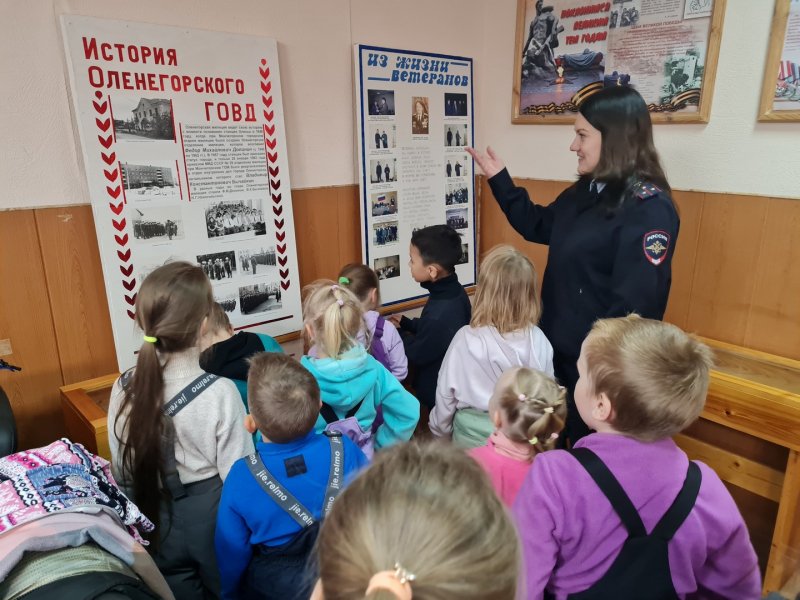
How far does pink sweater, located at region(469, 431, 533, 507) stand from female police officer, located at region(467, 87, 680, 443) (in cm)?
72

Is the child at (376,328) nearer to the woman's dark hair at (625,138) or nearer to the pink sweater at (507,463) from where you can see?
the pink sweater at (507,463)

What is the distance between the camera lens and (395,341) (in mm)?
2217

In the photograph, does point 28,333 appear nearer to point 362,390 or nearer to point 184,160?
point 184,160

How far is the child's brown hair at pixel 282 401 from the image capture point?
130 cm

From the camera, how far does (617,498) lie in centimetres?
98

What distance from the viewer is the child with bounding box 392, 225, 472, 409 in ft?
7.34

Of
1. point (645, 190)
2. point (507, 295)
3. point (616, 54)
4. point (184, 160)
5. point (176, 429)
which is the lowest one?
point (176, 429)

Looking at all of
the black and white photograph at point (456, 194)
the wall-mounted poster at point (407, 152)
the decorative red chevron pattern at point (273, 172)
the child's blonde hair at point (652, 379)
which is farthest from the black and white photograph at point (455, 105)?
the child's blonde hair at point (652, 379)

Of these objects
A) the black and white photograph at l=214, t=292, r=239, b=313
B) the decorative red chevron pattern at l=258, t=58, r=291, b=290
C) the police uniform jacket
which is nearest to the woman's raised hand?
the police uniform jacket

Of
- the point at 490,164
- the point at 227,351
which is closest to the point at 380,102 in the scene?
the point at 490,164

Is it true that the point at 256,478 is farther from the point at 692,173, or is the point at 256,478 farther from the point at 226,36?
the point at 692,173

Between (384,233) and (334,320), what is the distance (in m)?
1.27

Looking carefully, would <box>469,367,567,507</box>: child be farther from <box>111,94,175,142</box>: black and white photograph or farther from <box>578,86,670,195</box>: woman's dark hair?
<box>111,94,175,142</box>: black and white photograph

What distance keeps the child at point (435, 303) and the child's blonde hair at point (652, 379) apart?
117cm
